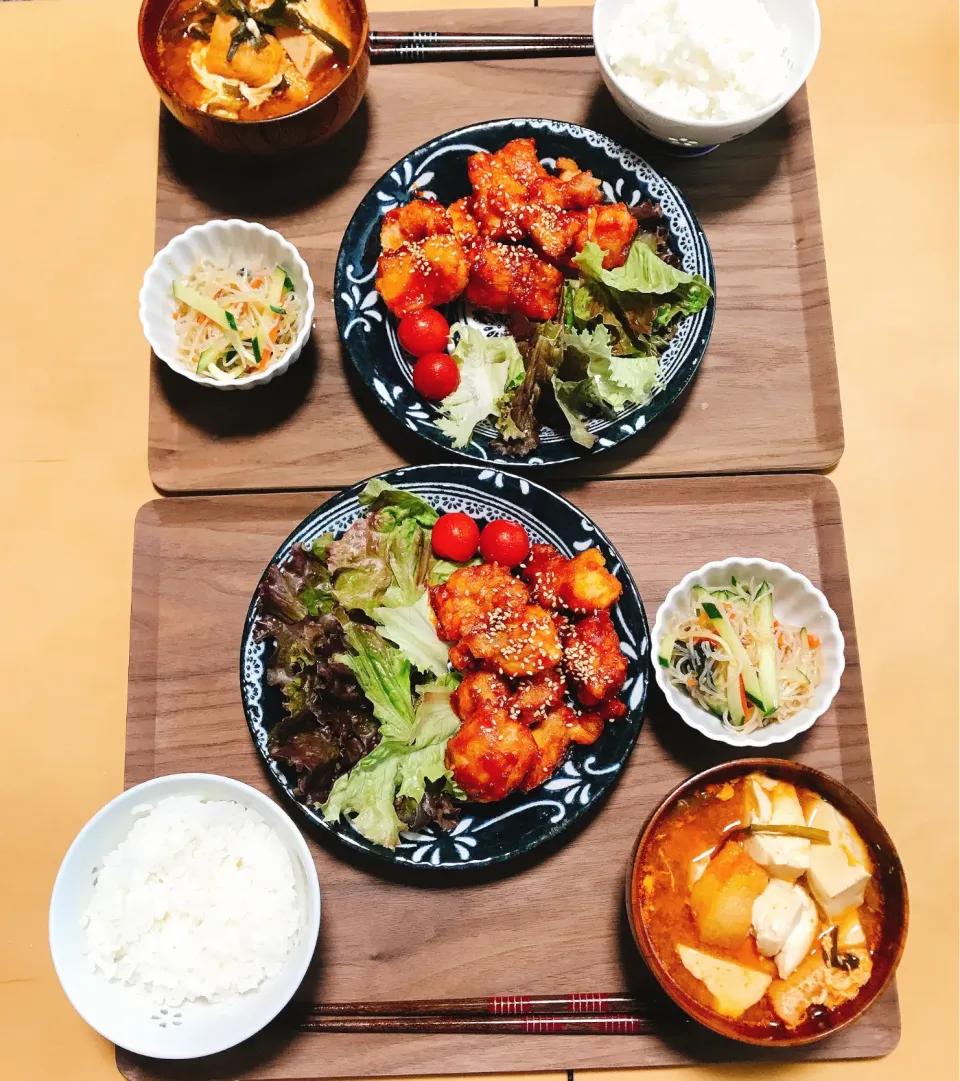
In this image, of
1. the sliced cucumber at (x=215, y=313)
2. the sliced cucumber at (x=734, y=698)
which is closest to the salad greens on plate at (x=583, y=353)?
the sliced cucumber at (x=215, y=313)

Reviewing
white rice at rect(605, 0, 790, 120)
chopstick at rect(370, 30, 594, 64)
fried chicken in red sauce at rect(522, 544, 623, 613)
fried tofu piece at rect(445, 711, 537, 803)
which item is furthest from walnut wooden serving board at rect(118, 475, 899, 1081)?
chopstick at rect(370, 30, 594, 64)

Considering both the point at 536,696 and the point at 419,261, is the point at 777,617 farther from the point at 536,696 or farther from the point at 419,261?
the point at 419,261

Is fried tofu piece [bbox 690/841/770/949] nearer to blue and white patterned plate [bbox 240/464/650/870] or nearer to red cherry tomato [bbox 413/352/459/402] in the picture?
blue and white patterned plate [bbox 240/464/650/870]

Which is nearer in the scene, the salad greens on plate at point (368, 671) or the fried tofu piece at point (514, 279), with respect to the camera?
the salad greens on plate at point (368, 671)

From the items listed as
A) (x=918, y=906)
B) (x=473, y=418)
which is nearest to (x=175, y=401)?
(x=473, y=418)

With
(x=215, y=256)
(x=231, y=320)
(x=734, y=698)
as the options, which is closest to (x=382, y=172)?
(x=215, y=256)

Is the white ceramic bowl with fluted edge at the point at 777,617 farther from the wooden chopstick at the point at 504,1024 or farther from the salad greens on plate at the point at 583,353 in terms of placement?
the wooden chopstick at the point at 504,1024

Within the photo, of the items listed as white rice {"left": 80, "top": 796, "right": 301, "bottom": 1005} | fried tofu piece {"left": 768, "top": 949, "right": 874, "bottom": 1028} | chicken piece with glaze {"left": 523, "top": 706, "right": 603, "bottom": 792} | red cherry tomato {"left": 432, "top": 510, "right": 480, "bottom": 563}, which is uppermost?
red cherry tomato {"left": 432, "top": 510, "right": 480, "bottom": 563}
